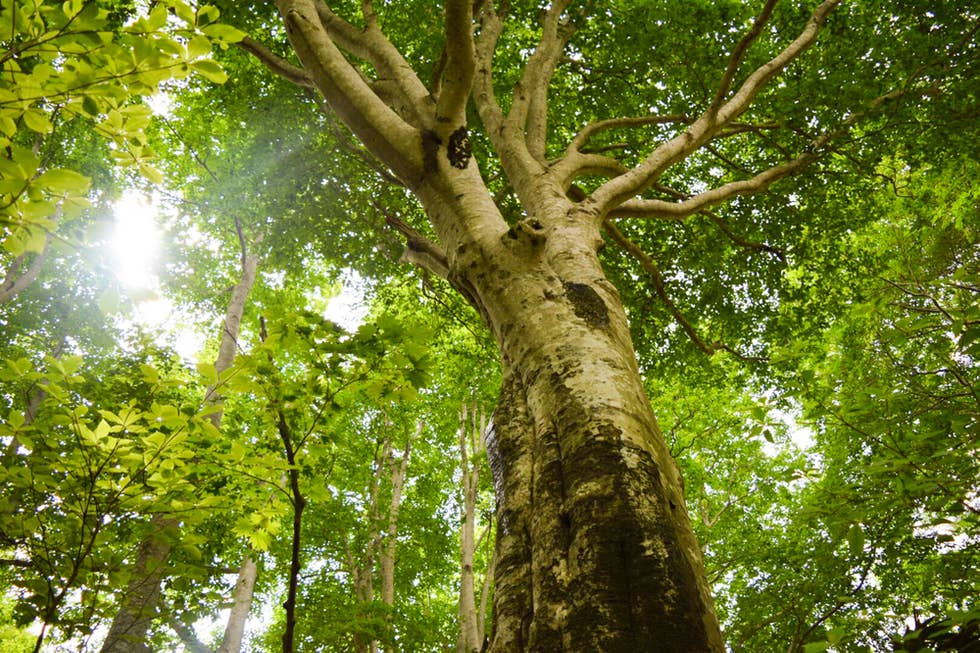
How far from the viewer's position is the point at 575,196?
5129 millimetres

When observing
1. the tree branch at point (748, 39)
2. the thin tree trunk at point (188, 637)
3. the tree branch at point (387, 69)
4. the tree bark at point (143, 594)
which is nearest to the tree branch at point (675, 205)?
the tree branch at point (748, 39)

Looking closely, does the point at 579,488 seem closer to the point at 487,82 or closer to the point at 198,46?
the point at 198,46

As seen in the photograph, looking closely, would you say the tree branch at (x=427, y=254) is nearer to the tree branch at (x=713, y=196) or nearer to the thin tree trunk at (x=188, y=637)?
the tree branch at (x=713, y=196)

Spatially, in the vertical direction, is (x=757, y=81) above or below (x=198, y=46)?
above

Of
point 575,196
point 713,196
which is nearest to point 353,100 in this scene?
point 575,196

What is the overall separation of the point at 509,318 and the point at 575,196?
2.95m

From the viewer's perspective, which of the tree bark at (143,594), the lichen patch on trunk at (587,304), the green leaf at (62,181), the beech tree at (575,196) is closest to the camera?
the green leaf at (62,181)

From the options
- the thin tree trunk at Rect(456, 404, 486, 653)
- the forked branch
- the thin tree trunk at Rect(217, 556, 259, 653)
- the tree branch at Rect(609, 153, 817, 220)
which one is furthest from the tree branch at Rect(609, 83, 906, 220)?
the thin tree trunk at Rect(217, 556, 259, 653)

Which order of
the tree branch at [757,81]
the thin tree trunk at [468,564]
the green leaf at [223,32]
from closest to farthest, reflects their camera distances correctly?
the green leaf at [223,32] < the tree branch at [757,81] < the thin tree trunk at [468,564]

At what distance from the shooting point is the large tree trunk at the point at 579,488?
4.72 ft

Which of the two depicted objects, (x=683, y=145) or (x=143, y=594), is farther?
(x=683, y=145)

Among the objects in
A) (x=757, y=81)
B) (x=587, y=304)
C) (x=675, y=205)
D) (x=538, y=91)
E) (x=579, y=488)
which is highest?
(x=538, y=91)

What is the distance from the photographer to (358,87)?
3.43 m

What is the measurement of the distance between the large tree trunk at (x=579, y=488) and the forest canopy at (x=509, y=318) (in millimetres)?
13
